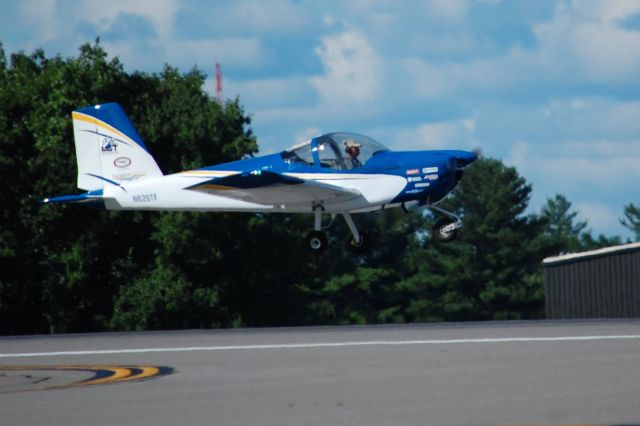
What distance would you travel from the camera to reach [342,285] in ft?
306

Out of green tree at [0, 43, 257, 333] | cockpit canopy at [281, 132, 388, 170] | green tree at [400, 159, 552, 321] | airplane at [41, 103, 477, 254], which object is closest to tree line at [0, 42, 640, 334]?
green tree at [0, 43, 257, 333]

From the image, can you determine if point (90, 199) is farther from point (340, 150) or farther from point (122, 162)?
point (340, 150)

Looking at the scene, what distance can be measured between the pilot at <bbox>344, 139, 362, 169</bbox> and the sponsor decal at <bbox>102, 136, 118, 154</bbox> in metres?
7.07

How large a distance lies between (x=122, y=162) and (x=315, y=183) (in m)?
6.29

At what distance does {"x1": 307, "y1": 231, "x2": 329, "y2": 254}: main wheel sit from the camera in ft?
92.9

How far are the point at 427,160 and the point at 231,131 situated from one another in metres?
31.5

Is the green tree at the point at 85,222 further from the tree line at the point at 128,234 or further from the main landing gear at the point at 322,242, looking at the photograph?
the main landing gear at the point at 322,242

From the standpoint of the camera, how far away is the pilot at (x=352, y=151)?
26.7 metres

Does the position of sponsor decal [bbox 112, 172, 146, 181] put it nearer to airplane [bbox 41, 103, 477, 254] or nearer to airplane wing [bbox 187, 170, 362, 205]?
airplane [bbox 41, 103, 477, 254]

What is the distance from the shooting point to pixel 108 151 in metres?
30.9

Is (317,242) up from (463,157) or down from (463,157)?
down

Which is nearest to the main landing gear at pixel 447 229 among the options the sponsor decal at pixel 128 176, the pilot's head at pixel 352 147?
the pilot's head at pixel 352 147

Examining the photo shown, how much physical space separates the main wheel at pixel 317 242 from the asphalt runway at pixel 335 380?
3429 mm

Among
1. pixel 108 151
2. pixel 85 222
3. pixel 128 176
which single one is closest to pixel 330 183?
pixel 128 176
